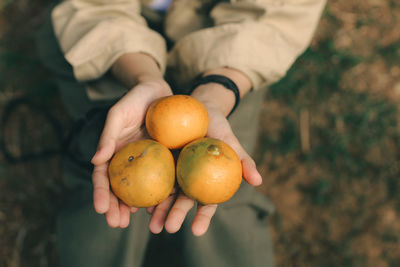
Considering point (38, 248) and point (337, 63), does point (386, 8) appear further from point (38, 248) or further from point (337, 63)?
point (38, 248)

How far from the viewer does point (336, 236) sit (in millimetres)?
3438

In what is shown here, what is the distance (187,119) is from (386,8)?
150 inches

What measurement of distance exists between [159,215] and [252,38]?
1415 mm

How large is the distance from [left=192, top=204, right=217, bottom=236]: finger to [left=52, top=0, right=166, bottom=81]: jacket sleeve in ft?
3.94

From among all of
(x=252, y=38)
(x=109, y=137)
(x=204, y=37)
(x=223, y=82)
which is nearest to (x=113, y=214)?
(x=109, y=137)

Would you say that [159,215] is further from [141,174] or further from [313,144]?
[313,144]

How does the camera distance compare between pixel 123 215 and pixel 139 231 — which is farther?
pixel 139 231

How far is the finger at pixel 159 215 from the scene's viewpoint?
193cm

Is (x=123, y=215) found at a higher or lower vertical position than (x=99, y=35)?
lower

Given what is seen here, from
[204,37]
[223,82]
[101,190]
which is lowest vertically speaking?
[101,190]

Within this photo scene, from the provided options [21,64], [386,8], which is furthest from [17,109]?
[386,8]

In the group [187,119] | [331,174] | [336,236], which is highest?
[187,119]

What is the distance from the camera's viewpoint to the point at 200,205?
193 cm

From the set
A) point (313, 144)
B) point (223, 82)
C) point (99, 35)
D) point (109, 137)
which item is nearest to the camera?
point (109, 137)
